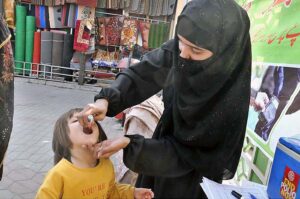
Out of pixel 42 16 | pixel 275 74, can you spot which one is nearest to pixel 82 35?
pixel 42 16

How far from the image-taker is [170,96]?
1327 millimetres

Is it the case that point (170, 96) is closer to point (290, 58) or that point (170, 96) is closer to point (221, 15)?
point (221, 15)

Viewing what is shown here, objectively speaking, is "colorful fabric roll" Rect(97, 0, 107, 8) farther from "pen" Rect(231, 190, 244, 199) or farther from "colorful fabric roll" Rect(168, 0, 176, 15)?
"pen" Rect(231, 190, 244, 199)

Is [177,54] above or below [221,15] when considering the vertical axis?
below

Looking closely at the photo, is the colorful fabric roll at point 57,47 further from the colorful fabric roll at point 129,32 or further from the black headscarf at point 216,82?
the black headscarf at point 216,82

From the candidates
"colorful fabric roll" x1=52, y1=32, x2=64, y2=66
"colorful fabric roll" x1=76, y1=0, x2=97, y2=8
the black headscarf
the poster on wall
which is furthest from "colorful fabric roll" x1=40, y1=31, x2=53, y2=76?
the black headscarf

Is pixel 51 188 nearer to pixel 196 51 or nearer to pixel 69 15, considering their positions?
pixel 196 51

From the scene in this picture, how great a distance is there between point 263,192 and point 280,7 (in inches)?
40.5

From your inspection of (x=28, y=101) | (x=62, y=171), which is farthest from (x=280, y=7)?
(x=28, y=101)

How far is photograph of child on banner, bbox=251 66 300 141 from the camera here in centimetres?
149

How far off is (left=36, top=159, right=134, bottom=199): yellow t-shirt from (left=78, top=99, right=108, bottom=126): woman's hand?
215mm

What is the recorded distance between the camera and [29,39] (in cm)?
746

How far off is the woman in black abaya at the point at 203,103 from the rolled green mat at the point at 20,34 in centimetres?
694

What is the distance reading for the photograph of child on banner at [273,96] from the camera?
1.49m
